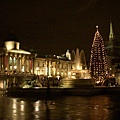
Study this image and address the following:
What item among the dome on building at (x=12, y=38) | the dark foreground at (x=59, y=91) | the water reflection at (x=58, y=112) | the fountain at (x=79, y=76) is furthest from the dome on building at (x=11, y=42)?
the water reflection at (x=58, y=112)

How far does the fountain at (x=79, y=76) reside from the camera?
3947 centimetres

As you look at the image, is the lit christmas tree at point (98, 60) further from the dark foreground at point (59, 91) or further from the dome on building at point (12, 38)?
the dome on building at point (12, 38)

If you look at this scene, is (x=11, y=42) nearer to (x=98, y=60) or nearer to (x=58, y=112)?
(x=98, y=60)

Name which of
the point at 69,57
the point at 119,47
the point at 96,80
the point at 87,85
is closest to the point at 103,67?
the point at 96,80

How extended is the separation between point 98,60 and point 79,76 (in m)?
29.7

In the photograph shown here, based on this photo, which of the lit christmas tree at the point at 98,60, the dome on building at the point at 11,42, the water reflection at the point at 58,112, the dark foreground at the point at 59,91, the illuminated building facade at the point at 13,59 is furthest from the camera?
the dome on building at the point at 11,42

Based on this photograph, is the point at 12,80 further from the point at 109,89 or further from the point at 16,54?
the point at 109,89

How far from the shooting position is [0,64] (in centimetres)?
7700

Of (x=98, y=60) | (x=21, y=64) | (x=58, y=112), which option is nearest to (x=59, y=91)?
(x=58, y=112)

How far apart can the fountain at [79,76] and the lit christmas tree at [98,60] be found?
3238mm

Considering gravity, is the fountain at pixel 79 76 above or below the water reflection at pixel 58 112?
above

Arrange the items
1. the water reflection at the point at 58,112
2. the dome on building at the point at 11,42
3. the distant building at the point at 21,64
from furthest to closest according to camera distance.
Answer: the dome on building at the point at 11,42, the distant building at the point at 21,64, the water reflection at the point at 58,112

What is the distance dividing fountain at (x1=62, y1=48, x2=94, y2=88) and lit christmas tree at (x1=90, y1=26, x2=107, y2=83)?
3.24 m

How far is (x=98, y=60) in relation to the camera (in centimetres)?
5294
